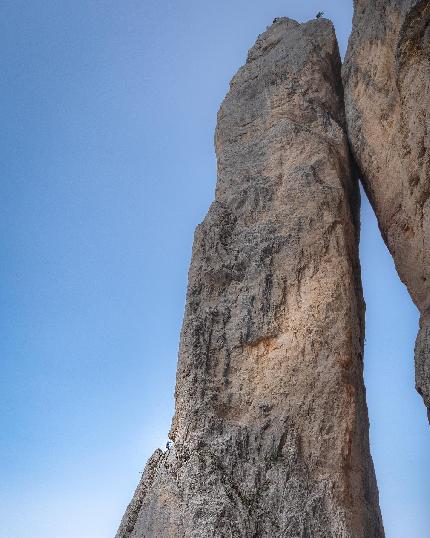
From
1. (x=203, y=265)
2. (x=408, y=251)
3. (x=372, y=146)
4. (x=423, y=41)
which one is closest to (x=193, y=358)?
(x=203, y=265)

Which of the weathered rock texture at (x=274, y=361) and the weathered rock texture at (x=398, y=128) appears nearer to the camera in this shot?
the weathered rock texture at (x=274, y=361)

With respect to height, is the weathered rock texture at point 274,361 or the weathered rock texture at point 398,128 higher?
the weathered rock texture at point 398,128

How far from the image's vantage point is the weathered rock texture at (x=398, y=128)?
834 cm

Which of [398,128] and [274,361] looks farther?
[398,128]

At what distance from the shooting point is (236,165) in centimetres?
1046

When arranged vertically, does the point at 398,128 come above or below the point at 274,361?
above

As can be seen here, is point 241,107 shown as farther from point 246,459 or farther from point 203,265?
point 246,459

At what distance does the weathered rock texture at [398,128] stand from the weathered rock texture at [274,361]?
1.80ft

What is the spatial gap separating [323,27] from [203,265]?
256 inches

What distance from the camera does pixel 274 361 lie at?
7.95m

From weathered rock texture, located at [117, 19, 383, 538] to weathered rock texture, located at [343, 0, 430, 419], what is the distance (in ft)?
1.80

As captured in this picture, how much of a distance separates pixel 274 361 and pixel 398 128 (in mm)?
4100

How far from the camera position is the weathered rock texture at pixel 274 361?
6.79 meters

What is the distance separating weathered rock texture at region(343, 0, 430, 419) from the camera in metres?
8.34
